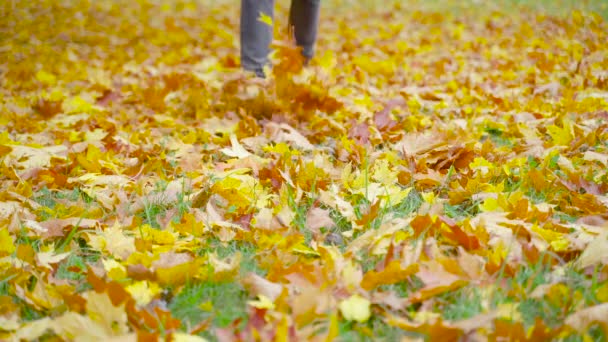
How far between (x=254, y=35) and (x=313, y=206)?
71.3 inches

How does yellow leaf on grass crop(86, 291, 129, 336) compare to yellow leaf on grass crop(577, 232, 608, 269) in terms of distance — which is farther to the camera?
yellow leaf on grass crop(577, 232, 608, 269)

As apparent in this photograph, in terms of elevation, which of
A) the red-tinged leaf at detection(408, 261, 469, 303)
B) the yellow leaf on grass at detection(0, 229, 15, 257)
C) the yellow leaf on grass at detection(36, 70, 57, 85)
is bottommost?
the yellow leaf on grass at detection(36, 70, 57, 85)

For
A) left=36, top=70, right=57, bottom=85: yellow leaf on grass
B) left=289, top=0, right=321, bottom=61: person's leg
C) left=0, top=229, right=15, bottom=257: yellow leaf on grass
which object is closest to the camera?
left=0, top=229, right=15, bottom=257: yellow leaf on grass

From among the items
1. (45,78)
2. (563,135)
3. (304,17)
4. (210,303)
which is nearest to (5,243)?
(210,303)

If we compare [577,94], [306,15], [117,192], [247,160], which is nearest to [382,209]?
[247,160]

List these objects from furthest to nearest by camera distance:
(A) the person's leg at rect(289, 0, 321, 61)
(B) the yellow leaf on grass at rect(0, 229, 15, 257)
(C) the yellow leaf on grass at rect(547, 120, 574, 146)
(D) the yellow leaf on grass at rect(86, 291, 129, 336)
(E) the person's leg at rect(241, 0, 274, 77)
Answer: (A) the person's leg at rect(289, 0, 321, 61)
(E) the person's leg at rect(241, 0, 274, 77)
(C) the yellow leaf on grass at rect(547, 120, 574, 146)
(B) the yellow leaf on grass at rect(0, 229, 15, 257)
(D) the yellow leaf on grass at rect(86, 291, 129, 336)

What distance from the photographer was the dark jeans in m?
3.15

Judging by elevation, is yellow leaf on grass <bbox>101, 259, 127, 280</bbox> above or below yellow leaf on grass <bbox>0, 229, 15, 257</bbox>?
above

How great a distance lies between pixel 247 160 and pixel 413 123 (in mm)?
989

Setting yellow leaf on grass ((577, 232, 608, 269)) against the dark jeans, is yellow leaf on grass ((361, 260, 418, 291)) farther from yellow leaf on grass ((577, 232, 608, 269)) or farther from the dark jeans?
the dark jeans

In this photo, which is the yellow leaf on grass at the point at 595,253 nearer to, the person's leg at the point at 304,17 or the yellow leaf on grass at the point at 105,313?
the yellow leaf on grass at the point at 105,313

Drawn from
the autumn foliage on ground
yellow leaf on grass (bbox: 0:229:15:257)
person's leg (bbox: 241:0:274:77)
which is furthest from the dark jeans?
yellow leaf on grass (bbox: 0:229:15:257)

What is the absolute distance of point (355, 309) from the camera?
115 cm

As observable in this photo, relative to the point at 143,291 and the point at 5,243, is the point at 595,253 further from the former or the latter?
the point at 5,243
